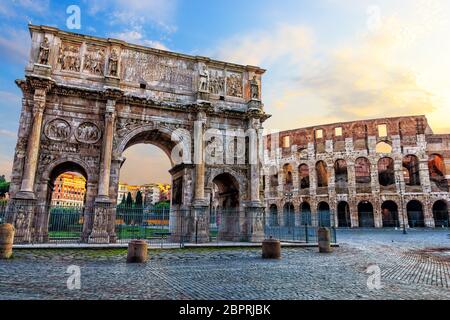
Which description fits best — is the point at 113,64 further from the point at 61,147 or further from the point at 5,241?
the point at 5,241

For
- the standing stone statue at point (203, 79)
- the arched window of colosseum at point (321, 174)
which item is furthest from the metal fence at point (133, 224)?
the arched window of colosseum at point (321, 174)

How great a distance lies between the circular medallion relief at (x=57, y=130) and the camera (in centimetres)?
1633

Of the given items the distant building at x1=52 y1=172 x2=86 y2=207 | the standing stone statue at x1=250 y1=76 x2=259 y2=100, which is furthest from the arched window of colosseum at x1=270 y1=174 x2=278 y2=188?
the distant building at x1=52 y1=172 x2=86 y2=207

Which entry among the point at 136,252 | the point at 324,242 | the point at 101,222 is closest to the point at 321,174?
the point at 324,242

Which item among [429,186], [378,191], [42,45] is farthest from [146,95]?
[429,186]

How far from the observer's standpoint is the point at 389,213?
3956 centimetres

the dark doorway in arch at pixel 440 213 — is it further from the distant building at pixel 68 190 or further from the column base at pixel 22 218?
the distant building at pixel 68 190

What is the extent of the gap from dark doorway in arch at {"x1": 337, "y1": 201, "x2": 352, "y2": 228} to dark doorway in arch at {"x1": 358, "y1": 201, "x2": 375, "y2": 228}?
1428mm

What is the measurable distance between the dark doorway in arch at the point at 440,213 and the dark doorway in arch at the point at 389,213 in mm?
4034

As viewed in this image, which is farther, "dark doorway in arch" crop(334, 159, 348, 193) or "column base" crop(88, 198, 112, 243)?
"dark doorway in arch" crop(334, 159, 348, 193)

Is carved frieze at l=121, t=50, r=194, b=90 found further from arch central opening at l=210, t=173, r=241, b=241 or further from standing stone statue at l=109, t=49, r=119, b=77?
arch central opening at l=210, t=173, r=241, b=241

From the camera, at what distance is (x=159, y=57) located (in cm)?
1911

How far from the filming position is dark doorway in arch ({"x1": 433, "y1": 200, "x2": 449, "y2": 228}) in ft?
117
